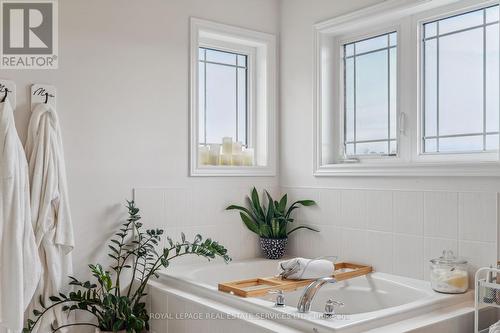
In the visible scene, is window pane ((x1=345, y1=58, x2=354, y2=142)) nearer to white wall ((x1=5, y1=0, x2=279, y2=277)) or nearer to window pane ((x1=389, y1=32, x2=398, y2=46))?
window pane ((x1=389, y1=32, x2=398, y2=46))

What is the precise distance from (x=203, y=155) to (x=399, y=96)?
4.25 ft

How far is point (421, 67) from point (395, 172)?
1.99 ft

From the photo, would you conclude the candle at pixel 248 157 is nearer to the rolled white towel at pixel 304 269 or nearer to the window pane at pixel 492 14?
the rolled white towel at pixel 304 269

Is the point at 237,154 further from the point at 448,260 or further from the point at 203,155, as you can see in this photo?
the point at 448,260

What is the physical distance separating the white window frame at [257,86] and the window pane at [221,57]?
0.04m

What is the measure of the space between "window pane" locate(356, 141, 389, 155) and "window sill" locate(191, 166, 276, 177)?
66 cm

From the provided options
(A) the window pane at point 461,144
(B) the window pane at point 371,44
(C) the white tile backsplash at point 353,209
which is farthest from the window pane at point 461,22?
(C) the white tile backsplash at point 353,209

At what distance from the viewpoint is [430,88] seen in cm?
287

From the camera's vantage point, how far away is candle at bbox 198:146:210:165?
341cm

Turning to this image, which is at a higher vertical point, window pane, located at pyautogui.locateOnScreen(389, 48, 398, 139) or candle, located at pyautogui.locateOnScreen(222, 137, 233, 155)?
window pane, located at pyautogui.locateOnScreen(389, 48, 398, 139)

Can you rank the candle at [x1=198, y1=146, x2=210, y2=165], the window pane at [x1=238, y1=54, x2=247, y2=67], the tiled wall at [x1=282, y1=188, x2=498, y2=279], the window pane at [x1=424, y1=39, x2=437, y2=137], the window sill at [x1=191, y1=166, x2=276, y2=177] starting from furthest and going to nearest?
the window pane at [x1=238, y1=54, x2=247, y2=67] → the candle at [x1=198, y1=146, x2=210, y2=165] → the window sill at [x1=191, y1=166, x2=276, y2=177] → the window pane at [x1=424, y1=39, x2=437, y2=137] → the tiled wall at [x1=282, y1=188, x2=498, y2=279]

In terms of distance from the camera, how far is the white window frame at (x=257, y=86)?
3434 mm

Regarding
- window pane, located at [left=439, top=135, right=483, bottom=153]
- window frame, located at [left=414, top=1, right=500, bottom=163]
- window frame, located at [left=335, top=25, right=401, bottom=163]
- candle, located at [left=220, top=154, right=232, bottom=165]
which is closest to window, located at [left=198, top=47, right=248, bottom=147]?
candle, located at [left=220, top=154, right=232, bottom=165]

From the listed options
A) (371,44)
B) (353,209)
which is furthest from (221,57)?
(353,209)
